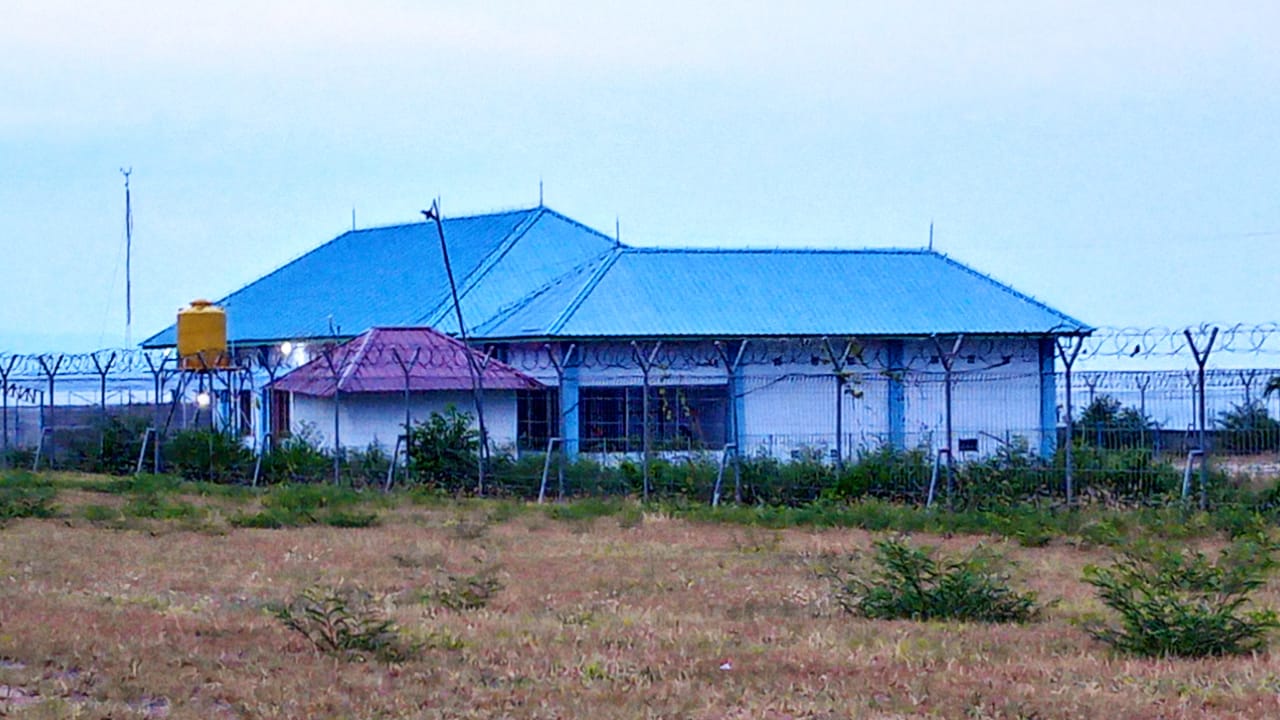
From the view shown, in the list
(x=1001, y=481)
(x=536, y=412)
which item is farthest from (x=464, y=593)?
(x=536, y=412)

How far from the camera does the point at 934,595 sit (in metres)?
12.5

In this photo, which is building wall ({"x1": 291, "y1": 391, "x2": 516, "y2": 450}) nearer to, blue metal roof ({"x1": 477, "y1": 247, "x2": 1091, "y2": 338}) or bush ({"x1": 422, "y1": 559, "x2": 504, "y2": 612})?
blue metal roof ({"x1": 477, "y1": 247, "x2": 1091, "y2": 338})

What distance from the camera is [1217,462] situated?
2080cm

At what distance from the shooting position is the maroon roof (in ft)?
101

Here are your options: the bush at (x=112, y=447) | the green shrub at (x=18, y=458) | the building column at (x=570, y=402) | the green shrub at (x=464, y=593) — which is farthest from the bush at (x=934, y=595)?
the green shrub at (x=18, y=458)

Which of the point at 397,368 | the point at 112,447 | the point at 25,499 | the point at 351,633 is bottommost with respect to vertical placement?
the point at 351,633

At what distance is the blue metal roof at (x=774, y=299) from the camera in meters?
34.8

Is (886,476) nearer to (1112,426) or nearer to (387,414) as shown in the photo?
(1112,426)

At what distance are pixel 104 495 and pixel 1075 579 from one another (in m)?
15.7

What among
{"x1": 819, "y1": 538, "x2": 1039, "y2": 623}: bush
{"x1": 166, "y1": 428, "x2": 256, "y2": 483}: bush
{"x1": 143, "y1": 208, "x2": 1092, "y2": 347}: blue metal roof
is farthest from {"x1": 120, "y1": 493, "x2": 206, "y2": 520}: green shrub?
{"x1": 143, "y1": 208, "x2": 1092, "y2": 347}: blue metal roof

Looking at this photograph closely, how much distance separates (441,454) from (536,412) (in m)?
6.99

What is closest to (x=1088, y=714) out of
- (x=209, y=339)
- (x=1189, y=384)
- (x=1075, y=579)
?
(x=1075, y=579)

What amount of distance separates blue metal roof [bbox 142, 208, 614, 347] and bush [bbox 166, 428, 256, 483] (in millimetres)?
8021

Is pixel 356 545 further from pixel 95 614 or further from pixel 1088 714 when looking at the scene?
pixel 1088 714
